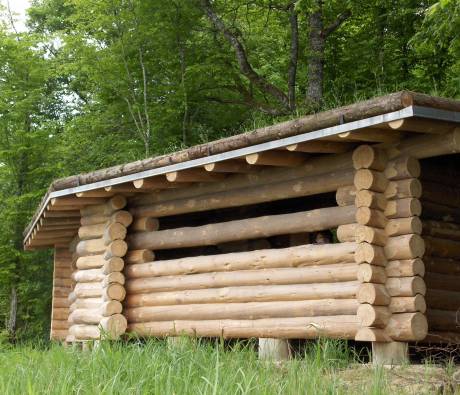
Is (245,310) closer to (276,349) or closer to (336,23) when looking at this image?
(276,349)

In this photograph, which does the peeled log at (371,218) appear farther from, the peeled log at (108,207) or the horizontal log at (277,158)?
the peeled log at (108,207)

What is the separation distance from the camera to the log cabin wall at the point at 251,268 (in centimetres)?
820

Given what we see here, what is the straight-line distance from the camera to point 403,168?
7742mm

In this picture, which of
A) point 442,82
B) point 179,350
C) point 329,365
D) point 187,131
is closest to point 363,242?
point 329,365

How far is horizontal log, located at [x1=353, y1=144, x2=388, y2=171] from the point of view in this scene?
7801 millimetres

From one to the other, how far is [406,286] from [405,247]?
1.31ft

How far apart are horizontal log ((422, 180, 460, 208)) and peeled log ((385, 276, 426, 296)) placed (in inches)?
63.9

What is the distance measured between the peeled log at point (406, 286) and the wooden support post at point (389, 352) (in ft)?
1.71

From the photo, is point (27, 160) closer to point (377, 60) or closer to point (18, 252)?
point (18, 252)

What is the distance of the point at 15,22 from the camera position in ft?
81.7

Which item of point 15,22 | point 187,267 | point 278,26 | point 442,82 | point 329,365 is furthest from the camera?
point 15,22

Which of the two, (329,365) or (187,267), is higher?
(187,267)

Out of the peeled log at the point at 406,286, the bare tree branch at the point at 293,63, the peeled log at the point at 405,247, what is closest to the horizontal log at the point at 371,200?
the peeled log at the point at 405,247

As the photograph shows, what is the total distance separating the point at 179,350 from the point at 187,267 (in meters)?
2.68
